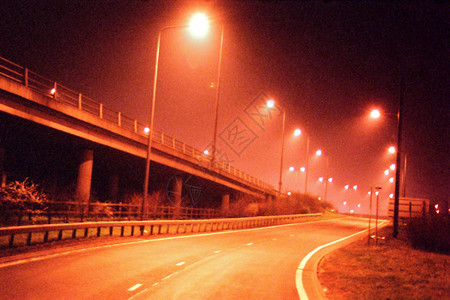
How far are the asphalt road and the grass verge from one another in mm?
1137

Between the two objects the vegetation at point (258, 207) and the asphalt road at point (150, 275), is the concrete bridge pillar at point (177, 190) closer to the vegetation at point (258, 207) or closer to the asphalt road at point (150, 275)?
the vegetation at point (258, 207)

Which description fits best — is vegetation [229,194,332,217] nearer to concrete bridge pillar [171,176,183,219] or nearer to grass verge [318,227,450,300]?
concrete bridge pillar [171,176,183,219]

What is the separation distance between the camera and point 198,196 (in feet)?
193

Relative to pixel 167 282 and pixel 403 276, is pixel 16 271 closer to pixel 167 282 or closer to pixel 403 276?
pixel 167 282

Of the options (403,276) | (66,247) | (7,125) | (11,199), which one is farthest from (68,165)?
(403,276)

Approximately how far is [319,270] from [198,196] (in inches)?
1825

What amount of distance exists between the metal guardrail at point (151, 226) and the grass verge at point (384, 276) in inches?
352

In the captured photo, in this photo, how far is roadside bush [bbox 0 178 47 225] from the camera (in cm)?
1859

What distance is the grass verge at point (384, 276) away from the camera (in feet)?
29.5

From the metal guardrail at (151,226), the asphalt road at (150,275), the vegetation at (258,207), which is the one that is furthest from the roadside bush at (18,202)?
the vegetation at (258,207)

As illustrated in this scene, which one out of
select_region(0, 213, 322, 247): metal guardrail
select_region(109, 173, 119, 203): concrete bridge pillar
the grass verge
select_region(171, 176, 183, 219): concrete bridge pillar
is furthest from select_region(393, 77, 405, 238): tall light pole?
select_region(109, 173, 119, 203): concrete bridge pillar

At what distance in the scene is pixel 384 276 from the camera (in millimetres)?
10977

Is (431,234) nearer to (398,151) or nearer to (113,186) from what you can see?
(398,151)

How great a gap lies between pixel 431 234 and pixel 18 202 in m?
19.1
